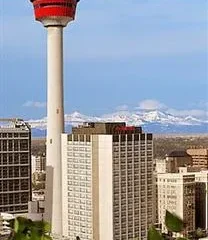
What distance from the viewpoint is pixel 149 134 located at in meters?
10.4

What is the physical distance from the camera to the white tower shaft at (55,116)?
1100 cm

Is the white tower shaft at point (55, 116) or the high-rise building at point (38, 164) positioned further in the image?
the high-rise building at point (38, 164)

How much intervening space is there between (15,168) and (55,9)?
358 centimetres

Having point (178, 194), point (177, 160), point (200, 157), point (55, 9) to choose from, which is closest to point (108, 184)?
point (178, 194)

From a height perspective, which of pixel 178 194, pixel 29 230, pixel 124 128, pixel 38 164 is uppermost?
pixel 124 128

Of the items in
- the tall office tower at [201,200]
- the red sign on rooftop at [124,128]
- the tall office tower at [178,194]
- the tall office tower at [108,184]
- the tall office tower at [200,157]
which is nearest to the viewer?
the tall office tower at [108,184]

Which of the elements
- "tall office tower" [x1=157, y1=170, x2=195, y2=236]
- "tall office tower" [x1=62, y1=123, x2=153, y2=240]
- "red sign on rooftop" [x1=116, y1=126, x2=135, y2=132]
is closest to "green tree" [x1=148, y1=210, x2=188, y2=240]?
"tall office tower" [x1=62, y1=123, x2=153, y2=240]

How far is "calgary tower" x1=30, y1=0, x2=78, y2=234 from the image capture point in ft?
36.1

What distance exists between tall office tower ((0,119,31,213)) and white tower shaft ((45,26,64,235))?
1.61 meters

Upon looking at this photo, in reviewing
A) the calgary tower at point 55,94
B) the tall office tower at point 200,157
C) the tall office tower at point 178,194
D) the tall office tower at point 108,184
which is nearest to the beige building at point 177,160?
the tall office tower at point 200,157

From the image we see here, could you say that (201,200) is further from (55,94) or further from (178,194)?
(55,94)

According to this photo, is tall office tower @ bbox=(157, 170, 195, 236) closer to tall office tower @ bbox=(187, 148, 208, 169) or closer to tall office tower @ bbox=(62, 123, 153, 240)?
tall office tower @ bbox=(62, 123, 153, 240)

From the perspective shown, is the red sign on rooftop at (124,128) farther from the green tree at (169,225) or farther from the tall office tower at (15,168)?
the green tree at (169,225)

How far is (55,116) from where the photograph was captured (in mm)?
11062
